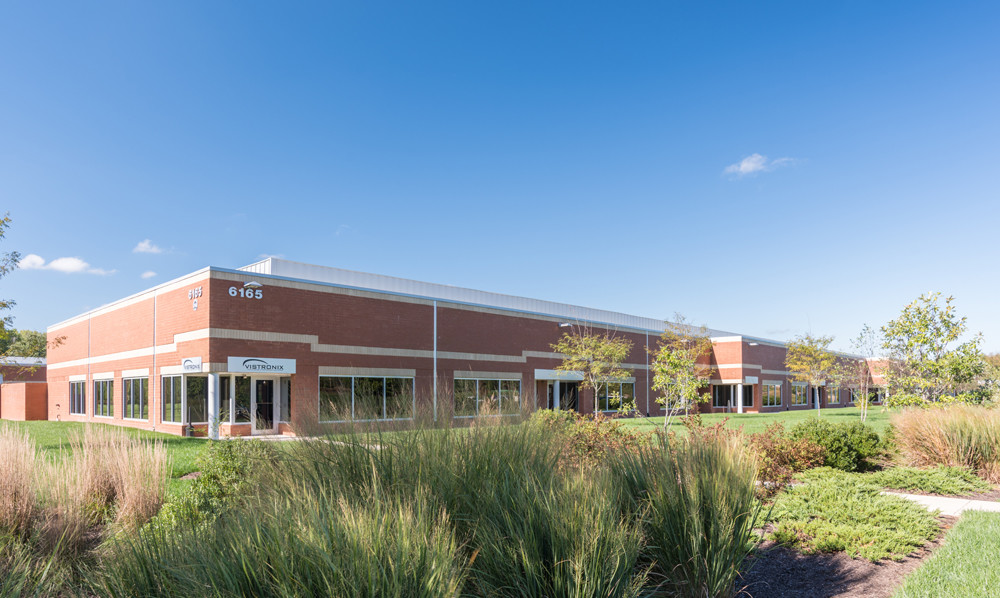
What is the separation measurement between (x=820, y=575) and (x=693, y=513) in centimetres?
236

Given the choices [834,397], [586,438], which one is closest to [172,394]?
[586,438]

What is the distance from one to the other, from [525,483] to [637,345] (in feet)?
132

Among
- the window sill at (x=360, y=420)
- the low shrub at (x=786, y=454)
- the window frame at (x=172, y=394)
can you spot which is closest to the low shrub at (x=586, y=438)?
the window sill at (x=360, y=420)

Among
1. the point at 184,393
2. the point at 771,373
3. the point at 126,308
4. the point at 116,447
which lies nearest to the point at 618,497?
the point at 116,447

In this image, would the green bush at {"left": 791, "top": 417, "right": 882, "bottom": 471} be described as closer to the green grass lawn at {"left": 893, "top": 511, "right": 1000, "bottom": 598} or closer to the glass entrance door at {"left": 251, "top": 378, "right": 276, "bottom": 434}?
the green grass lawn at {"left": 893, "top": 511, "right": 1000, "bottom": 598}

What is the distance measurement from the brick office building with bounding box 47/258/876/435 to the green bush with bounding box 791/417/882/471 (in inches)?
333

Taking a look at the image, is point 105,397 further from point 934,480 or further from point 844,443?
point 934,480

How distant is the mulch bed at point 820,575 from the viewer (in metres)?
5.53

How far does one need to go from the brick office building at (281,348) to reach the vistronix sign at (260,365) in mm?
40

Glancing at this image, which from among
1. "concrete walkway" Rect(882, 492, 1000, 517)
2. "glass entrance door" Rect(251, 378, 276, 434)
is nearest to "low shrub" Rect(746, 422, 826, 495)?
"concrete walkway" Rect(882, 492, 1000, 517)

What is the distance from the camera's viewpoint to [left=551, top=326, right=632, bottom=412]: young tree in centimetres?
3494

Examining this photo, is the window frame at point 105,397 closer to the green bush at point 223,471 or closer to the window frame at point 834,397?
the green bush at point 223,471

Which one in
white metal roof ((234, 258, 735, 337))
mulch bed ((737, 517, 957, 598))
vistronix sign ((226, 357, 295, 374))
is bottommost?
mulch bed ((737, 517, 957, 598))

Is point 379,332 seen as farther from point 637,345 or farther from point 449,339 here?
point 637,345
